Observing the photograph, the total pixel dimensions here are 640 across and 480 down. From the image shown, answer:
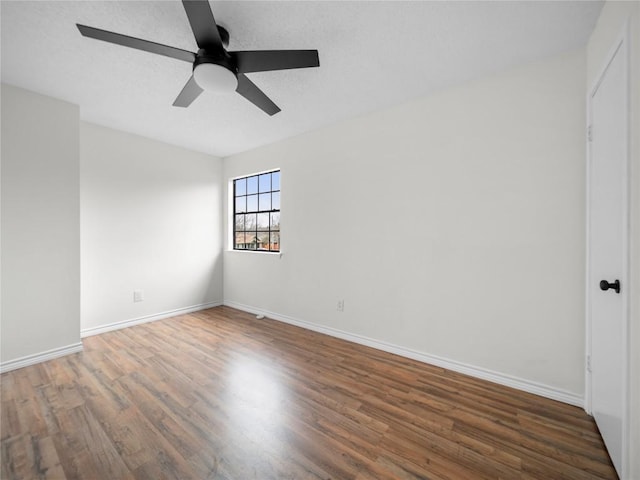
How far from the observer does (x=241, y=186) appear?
4.71 m

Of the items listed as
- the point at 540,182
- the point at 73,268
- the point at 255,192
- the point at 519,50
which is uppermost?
the point at 519,50

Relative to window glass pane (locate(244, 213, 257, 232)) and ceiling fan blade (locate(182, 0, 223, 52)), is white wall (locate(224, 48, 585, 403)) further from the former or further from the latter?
ceiling fan blade (locate(182, 0, 223, 52))

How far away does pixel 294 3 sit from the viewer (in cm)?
161

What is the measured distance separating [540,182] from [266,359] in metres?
2.82

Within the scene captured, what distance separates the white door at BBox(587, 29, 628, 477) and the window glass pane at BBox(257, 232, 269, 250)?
3.63m

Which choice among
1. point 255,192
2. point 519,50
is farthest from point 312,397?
point 255,192

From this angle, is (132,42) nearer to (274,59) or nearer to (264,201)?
(274,59)

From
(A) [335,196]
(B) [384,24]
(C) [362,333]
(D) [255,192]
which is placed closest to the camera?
(B) [384,24]

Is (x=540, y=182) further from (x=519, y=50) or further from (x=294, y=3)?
(x=294, y=3)

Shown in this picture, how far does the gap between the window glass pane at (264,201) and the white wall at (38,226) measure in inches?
87.3

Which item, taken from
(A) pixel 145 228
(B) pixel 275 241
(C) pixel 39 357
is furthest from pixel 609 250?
(A) pixel 145 228

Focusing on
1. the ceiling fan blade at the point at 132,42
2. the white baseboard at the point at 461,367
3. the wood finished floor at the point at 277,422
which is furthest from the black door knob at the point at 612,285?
the ceiling fan blade at the point at 132,42

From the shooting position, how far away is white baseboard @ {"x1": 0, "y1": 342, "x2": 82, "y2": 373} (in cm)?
243

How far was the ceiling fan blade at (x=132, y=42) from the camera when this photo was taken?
1.46 m
